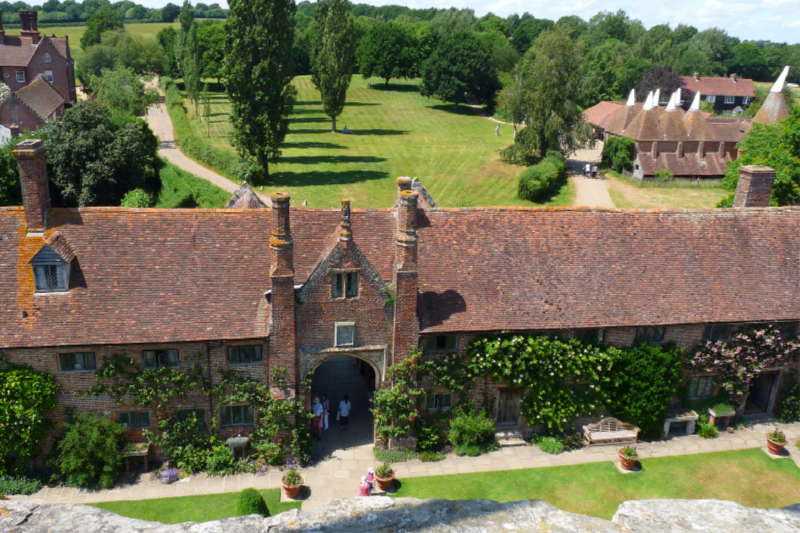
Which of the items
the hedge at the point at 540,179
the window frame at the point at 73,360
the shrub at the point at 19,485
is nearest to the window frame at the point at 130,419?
the window frame at the point at 73,360

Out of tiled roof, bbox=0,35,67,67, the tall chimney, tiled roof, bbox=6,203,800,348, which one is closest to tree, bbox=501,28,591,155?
tiled roof, bbox=6,203,800,348

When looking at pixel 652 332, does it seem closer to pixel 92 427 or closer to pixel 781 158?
pixel 92 427

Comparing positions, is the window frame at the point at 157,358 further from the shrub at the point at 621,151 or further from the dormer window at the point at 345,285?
the shrub at the point at 621,151

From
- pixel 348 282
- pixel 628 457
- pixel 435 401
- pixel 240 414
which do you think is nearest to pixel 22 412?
pixel 240 414

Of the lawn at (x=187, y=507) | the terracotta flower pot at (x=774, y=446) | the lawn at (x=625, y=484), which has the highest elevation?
the terracotta flower pot at (x=774, y=446)

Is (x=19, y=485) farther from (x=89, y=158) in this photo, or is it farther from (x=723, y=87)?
(x=723, y=87)

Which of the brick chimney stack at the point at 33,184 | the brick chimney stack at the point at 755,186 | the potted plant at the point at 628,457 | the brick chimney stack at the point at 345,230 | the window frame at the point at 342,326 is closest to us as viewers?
the brick chimney stack at the point at 345,230

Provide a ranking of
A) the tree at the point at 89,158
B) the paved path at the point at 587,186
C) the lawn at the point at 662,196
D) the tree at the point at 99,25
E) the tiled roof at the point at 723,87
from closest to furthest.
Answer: the tree at the point at 89,158
the lawn at the point at 662,196
the paved path at the point at 587,186
the tiled roof at the point at 723,87
the tree at the point at 99,25
